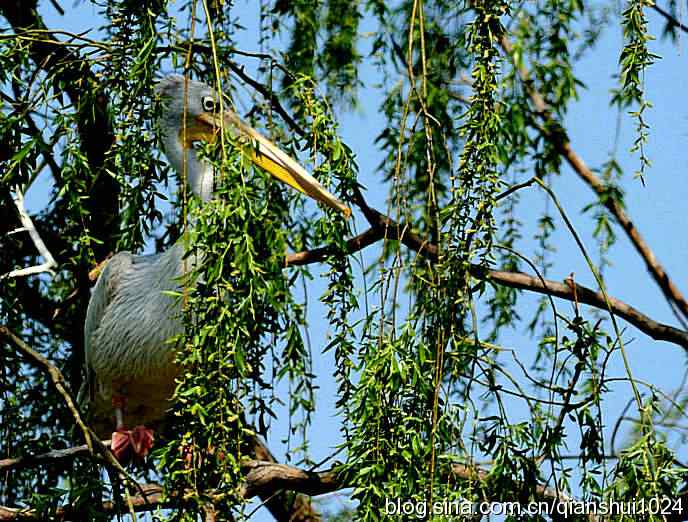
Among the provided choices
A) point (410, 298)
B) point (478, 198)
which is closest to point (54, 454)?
point (410, 298)

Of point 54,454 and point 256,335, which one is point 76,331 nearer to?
point 54,454

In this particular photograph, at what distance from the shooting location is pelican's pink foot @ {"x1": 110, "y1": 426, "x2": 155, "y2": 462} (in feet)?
16.1

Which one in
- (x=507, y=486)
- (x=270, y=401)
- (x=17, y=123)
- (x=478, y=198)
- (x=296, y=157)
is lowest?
(x=507, y=486)

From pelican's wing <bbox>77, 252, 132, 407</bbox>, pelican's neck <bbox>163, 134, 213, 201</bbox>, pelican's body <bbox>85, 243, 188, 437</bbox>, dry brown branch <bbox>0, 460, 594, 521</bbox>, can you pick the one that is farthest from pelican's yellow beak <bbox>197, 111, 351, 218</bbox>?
pelican's wing <bbox>77, 252, 132, 407</bbox>

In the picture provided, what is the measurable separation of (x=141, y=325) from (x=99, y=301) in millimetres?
297

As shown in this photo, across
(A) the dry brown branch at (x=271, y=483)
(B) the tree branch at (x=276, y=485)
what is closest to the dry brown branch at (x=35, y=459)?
(B) the tree branch at (x=276, y=485)

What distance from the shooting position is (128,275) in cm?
493

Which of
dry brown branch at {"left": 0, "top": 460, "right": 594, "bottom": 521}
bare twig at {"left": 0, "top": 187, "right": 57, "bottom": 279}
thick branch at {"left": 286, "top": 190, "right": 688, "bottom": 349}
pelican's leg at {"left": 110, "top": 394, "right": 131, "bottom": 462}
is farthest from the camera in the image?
pelican's leg at {"left": 110, "top": 394, "right": 131, "bottom": 462}

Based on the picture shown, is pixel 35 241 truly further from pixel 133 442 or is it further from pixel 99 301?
pixel 133 442

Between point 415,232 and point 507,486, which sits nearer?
point 507,486

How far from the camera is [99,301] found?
196 inches

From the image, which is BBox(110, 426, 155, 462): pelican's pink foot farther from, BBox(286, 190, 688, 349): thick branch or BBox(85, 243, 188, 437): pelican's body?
BBox(286, 190, 688, 349): thick branch

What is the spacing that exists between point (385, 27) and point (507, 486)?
2.58m

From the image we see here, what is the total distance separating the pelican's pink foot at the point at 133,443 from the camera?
4910 mm
